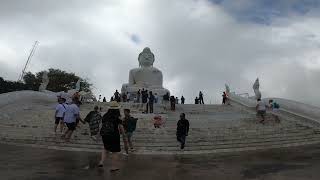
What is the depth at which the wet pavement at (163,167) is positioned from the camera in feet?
34.8

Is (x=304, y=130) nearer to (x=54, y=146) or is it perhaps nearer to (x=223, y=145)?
(x=223, y=145)

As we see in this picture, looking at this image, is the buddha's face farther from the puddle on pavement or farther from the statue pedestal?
the puddle on pavement

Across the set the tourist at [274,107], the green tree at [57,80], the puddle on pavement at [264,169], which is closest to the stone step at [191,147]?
the puddle on pavement at [264,169]

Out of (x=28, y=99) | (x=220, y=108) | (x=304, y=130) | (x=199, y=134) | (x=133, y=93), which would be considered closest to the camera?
(x=199, y=134)

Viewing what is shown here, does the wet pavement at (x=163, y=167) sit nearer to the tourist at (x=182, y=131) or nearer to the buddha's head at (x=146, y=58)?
the tourist at (x=182, y=131)

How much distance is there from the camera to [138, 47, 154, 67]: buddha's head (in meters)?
51.4

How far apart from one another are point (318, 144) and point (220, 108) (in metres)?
15.0

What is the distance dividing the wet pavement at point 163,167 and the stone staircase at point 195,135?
2.16 meters

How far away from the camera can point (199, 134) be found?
21.0 metres

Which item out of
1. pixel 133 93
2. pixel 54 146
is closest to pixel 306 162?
pixel 54 146

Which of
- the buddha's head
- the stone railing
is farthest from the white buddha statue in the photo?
the stone railing

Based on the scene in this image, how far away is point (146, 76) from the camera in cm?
4981

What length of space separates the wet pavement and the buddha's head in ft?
116

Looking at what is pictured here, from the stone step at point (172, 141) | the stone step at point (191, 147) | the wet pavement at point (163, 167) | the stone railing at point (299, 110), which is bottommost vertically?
the wet pavement at point (163, 167)
